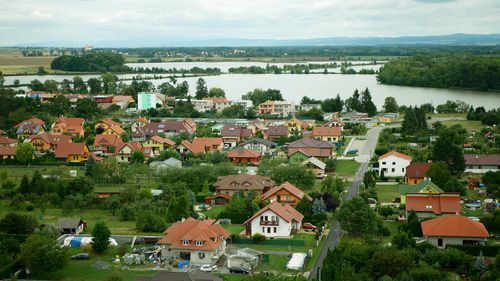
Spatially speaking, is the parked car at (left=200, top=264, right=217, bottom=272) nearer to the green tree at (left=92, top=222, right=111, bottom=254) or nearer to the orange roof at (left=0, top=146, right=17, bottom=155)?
the green tree at (left=92, top=222, right=111, bottom=254)

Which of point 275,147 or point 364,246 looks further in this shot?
point 275,147

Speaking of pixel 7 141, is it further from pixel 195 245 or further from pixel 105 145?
pixel 195 245

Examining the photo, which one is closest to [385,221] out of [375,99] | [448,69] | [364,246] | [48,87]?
[364,246]

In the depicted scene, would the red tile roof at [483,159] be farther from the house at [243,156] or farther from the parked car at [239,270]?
the parked car at [239,270]

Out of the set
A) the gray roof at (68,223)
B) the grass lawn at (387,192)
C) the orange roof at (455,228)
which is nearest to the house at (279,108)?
the grass lawn at (387,192)

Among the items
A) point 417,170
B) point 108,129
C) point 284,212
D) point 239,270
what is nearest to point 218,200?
point 284,212

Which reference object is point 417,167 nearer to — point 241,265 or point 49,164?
point 241,265

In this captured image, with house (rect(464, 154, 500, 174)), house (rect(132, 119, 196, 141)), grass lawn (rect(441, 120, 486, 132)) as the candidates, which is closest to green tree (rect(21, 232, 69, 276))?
house (rect(464, 154, 500, 174))
